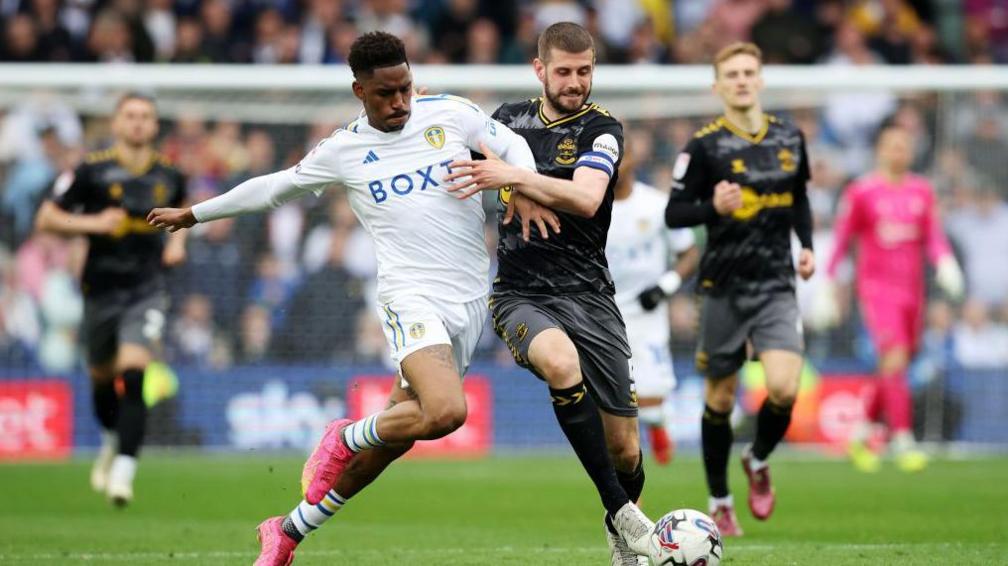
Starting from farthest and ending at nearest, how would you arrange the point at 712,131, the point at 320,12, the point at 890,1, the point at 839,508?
the point at 890,1, the point at 320,12, the point at 839,508, the point at 712,131

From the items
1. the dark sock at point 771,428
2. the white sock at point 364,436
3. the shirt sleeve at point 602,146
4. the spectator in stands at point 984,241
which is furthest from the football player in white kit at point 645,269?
the spectator in stands at point 984,241

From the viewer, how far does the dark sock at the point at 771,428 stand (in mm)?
9344

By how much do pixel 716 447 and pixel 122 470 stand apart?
13.1 ft

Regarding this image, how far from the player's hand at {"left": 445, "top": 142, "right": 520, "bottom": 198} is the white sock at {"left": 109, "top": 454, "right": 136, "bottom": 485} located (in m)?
4.51

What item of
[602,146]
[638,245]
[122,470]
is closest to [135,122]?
[122,470]

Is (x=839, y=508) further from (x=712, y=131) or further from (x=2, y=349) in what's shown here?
(x=2, y=349)

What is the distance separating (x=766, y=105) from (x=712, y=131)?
7.02m

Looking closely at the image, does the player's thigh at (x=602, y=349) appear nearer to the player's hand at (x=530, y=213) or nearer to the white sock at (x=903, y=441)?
the player's hand at (x=530, y=213)

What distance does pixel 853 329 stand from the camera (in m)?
16.6

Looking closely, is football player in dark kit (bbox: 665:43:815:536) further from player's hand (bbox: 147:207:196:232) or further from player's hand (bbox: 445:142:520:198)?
player's hand (bbox: 147:207:196:232)

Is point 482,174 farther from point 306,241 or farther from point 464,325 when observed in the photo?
point 306,241

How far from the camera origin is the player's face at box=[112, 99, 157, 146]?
11617mm

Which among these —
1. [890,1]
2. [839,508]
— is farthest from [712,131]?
[890,1]

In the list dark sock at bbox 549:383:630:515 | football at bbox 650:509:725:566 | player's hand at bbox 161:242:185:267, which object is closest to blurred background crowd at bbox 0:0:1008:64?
player's hand at bbox 161:242:185:267
